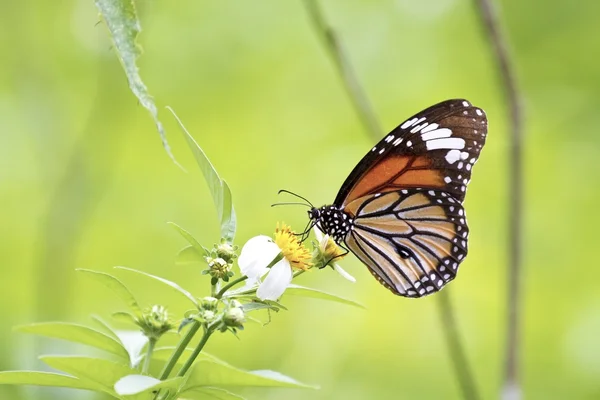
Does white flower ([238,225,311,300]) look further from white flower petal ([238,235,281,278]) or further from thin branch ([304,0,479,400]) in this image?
thin branch ([304,0,479,400])

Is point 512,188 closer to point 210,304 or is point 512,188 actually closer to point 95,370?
point 210,304

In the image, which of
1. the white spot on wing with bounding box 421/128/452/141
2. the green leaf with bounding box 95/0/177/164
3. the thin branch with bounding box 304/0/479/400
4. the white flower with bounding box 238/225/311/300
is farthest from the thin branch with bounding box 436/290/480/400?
the green leaf with bounding box 95/0/177/164

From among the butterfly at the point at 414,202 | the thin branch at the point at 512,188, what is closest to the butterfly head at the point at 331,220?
the butterfly at the point at 414,202

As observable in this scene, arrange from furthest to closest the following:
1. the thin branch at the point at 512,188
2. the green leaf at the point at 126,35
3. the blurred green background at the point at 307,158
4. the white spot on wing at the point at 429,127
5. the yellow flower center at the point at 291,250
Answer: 1. the blurred green background at the point at 307,158
2. the white spot on wing at the point at 429,127
3. the thin branch at the point at 512,188
4. the yellow flower center at the point at 291,250
5. the green leaf at the point at 126,35

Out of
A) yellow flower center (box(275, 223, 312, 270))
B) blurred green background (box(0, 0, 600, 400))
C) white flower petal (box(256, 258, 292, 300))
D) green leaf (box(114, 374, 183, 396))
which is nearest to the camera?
green leaf (box(114, 374, 183, 396))

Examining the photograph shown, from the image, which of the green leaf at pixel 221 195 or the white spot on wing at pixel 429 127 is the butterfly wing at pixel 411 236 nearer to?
the white spot on wing at pixel 429 127

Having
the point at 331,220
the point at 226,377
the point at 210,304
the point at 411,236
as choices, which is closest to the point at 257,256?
the point at 210,304

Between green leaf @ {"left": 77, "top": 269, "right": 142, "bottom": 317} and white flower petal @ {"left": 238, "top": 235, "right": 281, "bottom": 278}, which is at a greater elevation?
white flower petal @ {"left": 238, "top": 235, "right": 281, "bottom": 278}

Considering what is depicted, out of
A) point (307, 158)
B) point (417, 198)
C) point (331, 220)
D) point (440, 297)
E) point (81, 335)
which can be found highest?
point (307, 158)
